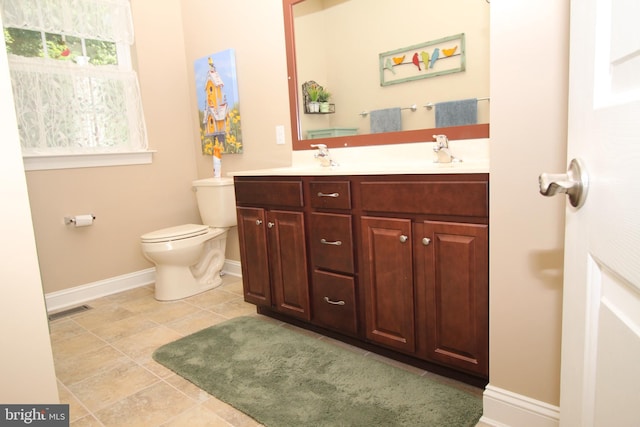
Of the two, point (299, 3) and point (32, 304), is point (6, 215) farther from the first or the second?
point (299, 3)

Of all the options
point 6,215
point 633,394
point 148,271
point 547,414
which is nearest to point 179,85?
point 148,271

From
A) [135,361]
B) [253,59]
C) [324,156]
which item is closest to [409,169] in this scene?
[324,156]

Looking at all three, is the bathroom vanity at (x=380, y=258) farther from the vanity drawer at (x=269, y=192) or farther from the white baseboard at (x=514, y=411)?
the white baseboard at (x=514, y=411)

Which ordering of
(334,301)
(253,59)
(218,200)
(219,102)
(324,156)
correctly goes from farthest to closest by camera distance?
(219,102) → (218,200) → (253,59) → (324,156) → (334,301)

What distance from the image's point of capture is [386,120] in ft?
7.39

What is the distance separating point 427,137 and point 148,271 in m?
2.40

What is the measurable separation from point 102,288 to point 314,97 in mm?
2047

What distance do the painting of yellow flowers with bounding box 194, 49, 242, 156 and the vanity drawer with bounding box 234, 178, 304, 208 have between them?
793 millimetres

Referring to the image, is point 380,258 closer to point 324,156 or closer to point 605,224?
point 324,156

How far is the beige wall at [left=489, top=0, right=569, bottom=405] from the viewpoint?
1219 mm

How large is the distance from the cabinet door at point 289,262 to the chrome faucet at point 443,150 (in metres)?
0.71

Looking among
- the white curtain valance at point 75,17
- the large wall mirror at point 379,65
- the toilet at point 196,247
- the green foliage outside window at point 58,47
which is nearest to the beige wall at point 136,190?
the white curtain valance at point 75,17

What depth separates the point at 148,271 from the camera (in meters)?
3.37
